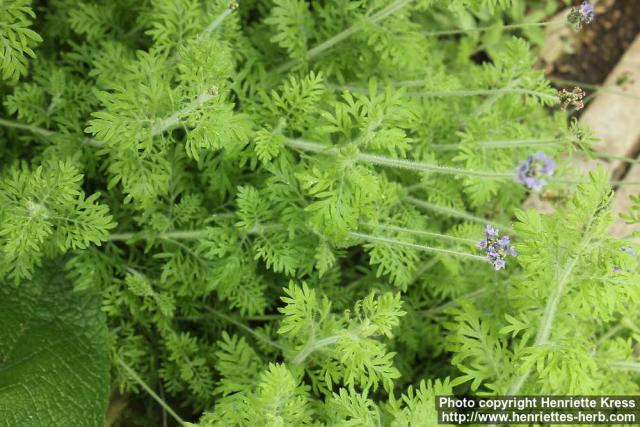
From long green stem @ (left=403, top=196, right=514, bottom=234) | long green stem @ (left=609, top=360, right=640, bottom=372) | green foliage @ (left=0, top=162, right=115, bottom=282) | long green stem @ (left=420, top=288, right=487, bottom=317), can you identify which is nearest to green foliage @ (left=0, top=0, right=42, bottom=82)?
green foliage @ (left=0, top=162, right=115, bottom=282)

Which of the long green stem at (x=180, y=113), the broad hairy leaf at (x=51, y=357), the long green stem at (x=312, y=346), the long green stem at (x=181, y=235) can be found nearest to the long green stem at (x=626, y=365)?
the long green stem at (x=312, y=346)

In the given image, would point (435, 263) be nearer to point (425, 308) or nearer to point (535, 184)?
point (425, 308)

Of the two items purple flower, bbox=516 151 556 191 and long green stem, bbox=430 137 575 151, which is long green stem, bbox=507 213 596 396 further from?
purple flower, bbox=516 151 556 191

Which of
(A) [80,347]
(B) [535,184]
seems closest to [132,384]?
(A) [80,347]

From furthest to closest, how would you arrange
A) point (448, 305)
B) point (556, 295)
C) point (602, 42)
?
point (602, 42), point (448, 305), point (556, 295)

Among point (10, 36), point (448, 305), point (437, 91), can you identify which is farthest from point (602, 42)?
point (10, 36)

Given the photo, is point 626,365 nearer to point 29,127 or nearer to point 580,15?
point 580,15
